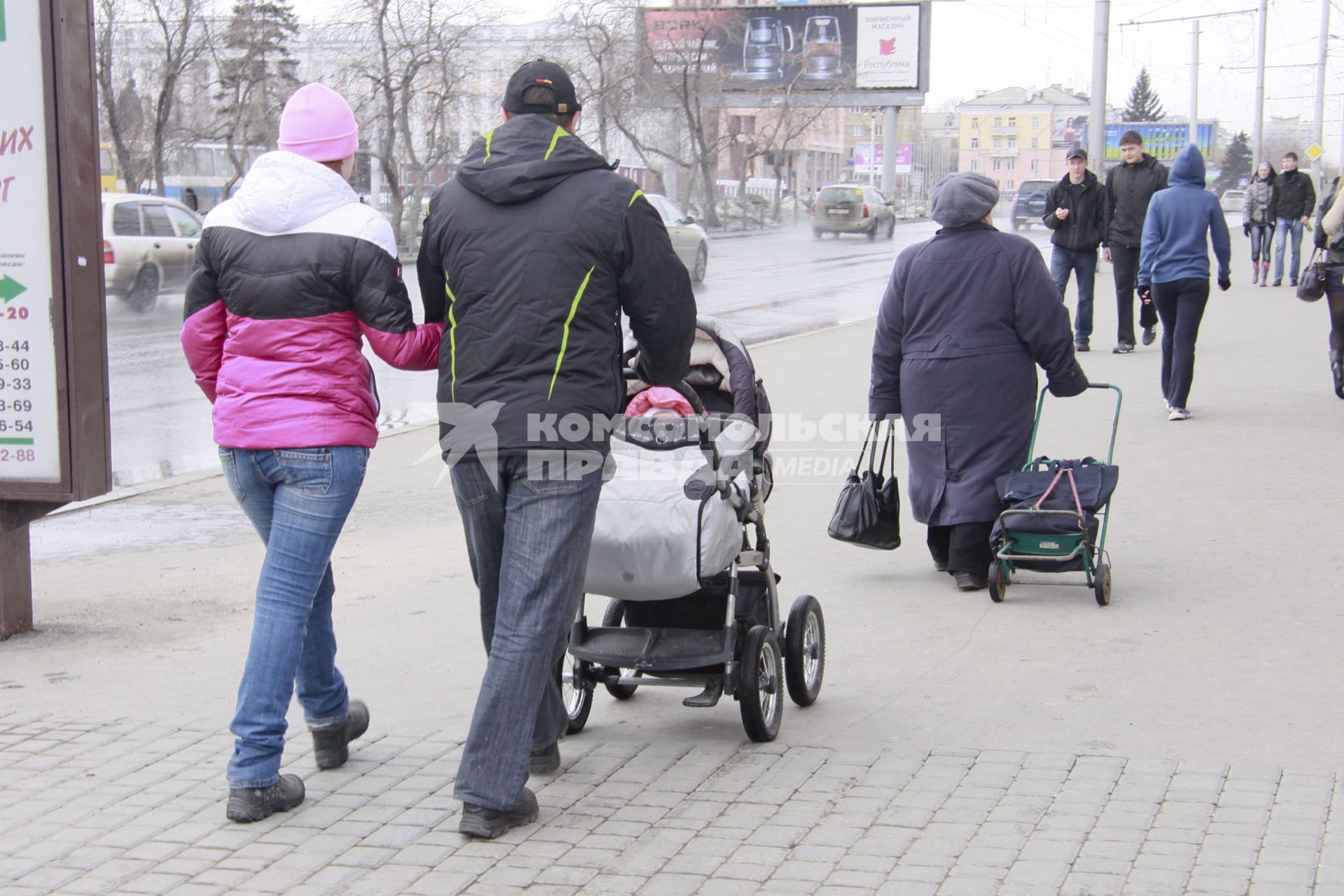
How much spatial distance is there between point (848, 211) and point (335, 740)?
4515 cm

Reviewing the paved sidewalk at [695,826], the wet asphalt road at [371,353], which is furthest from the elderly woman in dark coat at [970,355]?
the wet asphalt road at [371,353]

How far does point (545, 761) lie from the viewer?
439 cm

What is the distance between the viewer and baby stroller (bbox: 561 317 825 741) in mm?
4391

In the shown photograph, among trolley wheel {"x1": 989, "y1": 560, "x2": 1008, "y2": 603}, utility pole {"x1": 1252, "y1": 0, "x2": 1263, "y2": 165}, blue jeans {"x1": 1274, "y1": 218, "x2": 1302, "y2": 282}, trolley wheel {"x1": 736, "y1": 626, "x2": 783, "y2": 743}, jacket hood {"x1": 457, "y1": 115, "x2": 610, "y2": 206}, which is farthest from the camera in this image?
utility pole {"x1": 1252, "y1": 0, "x2": 1263, "y2": 165}

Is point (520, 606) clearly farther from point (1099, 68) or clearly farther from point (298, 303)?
point (1099, 68)

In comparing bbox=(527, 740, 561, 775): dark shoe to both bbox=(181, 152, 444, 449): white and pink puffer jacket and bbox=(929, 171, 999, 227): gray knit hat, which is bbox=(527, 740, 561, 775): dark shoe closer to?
bbox=(181, 152, 444, 449): white and pink puffer jacket

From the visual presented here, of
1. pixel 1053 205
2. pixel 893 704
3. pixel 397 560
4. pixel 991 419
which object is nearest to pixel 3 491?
pixel 397 560

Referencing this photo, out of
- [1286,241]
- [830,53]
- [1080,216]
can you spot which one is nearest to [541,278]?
[1080,216]

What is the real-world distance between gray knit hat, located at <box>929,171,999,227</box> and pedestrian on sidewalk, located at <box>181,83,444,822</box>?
10.6ft

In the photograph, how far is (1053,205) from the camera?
14.7 meters

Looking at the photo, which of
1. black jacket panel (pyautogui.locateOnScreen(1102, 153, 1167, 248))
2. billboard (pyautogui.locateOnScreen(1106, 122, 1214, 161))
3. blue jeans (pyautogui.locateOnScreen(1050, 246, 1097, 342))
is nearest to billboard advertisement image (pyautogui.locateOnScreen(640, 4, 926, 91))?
billboard (pyautogui.locateOnScreen(1106, 122, 1214, 161))

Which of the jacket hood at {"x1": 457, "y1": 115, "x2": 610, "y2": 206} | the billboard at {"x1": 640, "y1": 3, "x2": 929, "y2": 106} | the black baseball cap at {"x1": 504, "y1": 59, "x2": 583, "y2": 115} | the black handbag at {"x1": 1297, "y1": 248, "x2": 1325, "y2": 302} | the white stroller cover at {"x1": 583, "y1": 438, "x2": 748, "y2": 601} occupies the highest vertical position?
the billboard at {"x1": 640, "y1": 3, "x2": 929, "y2": 106}

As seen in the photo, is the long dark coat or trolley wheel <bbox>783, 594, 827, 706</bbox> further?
the long dark coat

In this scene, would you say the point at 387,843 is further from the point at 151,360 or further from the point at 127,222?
the point at 127,222
